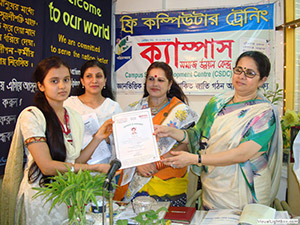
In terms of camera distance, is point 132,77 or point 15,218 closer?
point 15,218

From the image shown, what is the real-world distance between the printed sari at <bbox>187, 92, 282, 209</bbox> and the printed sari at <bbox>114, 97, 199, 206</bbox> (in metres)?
0.30

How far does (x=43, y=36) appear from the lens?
330 centimetres

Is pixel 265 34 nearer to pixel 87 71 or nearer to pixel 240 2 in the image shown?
pixel 240 2

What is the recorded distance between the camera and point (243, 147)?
1936 mm

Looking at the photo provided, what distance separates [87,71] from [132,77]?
2.26 m

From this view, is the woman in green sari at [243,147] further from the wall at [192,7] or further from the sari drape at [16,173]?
the wall at [192,7]

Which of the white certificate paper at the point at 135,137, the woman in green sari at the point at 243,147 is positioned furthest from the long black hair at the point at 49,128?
the woman in green sari at the point at 243,147

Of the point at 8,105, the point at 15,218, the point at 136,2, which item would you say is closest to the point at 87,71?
the point at 8,105

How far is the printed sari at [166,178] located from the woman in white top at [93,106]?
0.96 feet

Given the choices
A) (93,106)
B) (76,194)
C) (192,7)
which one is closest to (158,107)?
(93,106)

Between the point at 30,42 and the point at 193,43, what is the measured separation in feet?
8.35

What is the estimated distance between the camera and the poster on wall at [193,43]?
4348 mm

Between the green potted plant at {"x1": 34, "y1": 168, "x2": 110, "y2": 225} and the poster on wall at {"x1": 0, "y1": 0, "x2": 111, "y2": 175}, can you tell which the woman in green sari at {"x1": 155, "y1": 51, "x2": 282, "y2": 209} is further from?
the poster on wall at {"x1": 0, "y1": 0, "x2": 111, "y2": 175}

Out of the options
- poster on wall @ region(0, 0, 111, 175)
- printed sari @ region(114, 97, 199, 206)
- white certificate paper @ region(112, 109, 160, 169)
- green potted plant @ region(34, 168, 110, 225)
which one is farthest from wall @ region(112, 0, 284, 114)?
green potted plant @ region(34, 168, 110, 225)
